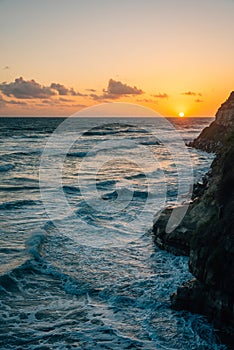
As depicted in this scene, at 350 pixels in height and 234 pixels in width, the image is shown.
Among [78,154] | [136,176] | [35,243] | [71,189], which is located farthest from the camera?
[78,154]

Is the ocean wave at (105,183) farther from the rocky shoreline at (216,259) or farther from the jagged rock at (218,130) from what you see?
the jagged rock at (218,130)

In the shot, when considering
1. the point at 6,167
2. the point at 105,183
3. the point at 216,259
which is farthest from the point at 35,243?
the point at 6,167

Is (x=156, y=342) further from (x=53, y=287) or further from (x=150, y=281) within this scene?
(x=53, y=287)

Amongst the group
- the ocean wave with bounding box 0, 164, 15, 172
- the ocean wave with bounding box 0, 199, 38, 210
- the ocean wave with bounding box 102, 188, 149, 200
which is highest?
the ocean wave with bounding box 0, 164, 15, 172

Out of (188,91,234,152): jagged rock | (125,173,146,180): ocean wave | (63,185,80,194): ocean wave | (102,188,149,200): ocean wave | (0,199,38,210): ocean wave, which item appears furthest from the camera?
(188,91,234,152): jagged rock

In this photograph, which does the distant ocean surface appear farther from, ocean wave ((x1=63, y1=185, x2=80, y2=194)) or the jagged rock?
the jagged rock

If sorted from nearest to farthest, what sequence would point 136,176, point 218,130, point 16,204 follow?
point 16,204 < point 136,176 < point 218,130

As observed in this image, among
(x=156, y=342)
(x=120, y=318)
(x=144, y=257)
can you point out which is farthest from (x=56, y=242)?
(x=156, y=342)

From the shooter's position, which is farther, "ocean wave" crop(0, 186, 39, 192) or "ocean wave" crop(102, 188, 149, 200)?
"ocean wave" crop(0, 186, 39, 192)

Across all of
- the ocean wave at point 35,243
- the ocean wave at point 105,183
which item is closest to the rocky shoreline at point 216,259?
the ocean wave at point 35,243

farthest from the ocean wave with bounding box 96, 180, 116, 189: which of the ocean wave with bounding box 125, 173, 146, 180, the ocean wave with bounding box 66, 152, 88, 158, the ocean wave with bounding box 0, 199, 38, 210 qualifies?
the ocean wave with bounding box 66, 152, 88, 158

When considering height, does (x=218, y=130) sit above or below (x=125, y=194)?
above

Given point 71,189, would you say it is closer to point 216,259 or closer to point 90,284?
point 90,284

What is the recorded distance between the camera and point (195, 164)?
119 feet
